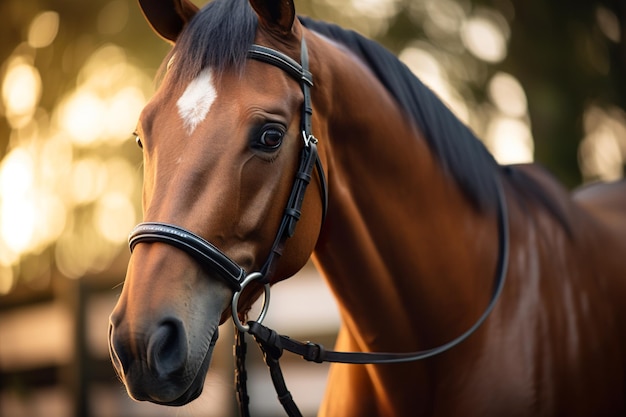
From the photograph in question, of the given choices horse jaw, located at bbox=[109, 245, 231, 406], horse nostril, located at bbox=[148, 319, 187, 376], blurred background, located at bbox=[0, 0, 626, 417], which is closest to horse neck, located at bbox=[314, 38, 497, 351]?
horse jaw, located at bbox=[109, 245, 231, 406]

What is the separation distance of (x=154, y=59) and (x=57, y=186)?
207 centimetres

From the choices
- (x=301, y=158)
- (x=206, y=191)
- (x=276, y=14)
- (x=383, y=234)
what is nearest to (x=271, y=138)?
(x=301, y=158)

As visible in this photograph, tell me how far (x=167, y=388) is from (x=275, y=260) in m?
0.49

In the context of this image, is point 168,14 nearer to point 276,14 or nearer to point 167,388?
point 276,14

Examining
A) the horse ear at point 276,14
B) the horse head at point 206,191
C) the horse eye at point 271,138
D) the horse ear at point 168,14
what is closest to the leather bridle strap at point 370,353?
the horse head at point 206,191

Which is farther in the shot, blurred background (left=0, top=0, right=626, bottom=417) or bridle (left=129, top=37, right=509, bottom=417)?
blurred background (left=0, top=0, right=626, bottom=417)

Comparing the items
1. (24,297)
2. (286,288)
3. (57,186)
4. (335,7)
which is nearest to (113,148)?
(57,186)

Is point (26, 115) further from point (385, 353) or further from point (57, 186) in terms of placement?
point (385, 353)

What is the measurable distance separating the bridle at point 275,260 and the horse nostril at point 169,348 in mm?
196

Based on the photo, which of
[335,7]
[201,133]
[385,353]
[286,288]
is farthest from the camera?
[335,7]

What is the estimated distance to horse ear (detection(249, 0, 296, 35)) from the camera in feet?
7.50

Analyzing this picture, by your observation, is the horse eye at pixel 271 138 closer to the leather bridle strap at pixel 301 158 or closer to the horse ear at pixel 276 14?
the leather bridle strap at pixel 301 158

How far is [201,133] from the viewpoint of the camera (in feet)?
6.67

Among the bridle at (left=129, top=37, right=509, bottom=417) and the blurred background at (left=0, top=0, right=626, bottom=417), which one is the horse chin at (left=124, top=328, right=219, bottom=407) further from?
the blurred background at (left=0, top=0, right=626, bottom=417)
